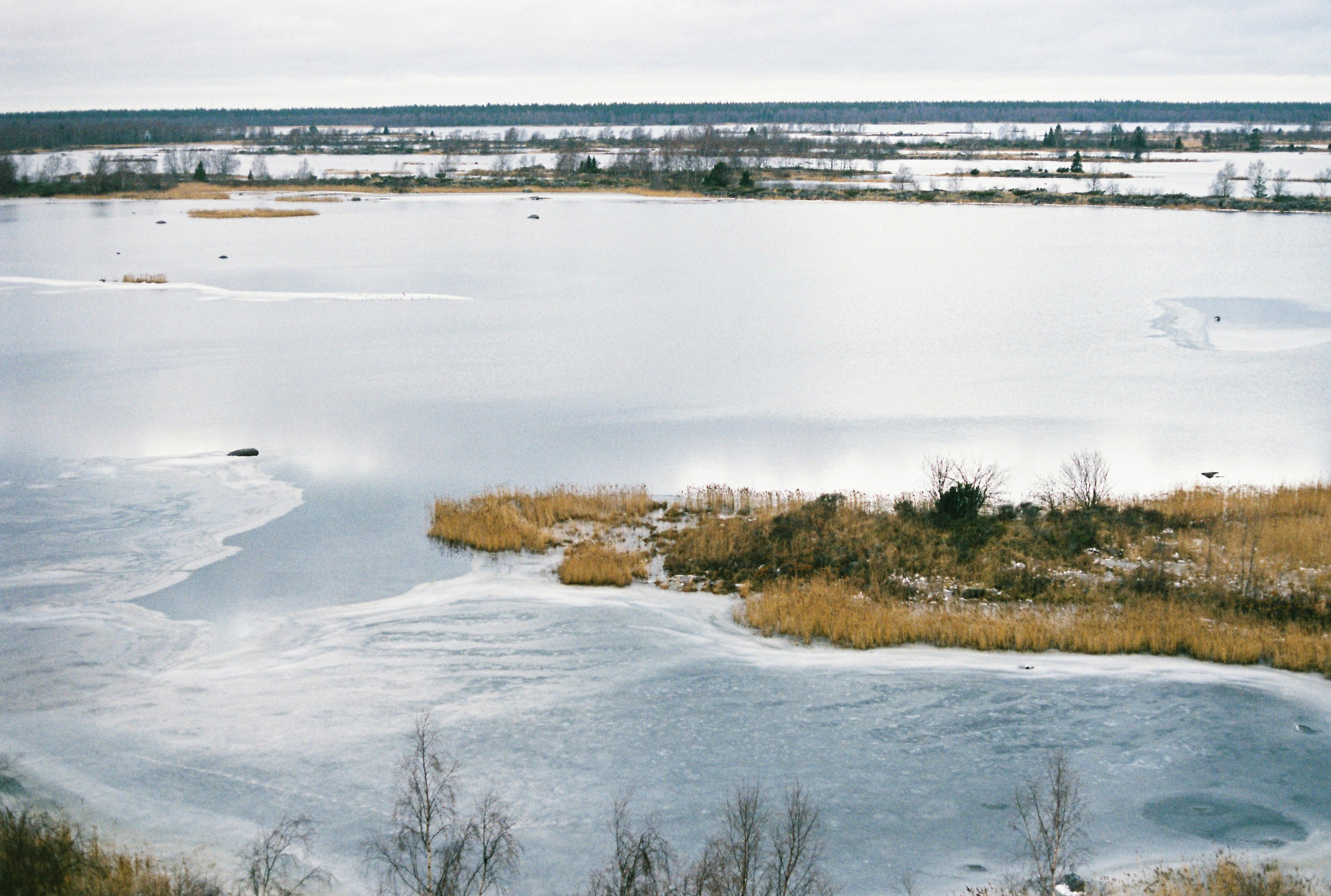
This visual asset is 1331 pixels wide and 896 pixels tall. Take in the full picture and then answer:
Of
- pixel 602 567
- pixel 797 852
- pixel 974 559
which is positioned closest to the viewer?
pixel 797 852

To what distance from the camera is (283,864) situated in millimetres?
7359

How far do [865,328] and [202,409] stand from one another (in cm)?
1608

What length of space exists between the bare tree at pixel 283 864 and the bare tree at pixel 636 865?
1840 mm

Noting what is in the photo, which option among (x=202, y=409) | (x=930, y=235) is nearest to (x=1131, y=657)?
(x=202, y=409)

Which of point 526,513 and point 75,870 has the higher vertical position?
point 526,513

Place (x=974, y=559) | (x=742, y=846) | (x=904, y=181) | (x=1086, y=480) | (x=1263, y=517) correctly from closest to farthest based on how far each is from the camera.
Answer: (x=742, y=846) → (x=974, y=559) → (x=1263, y=517) → (x=1086, y=480) → (x=904, y=181)

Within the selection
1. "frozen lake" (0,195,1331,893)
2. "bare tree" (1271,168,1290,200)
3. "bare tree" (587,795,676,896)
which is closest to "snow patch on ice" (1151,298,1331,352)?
"frozen lake" (0,195,1331,893)

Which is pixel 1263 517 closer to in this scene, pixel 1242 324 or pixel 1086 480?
pixel 1086 480

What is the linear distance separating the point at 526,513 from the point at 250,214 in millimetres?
50257

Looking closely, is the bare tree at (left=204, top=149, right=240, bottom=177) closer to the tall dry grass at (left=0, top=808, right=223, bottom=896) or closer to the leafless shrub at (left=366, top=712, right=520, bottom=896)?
the tall dry grass at (left=0, top=808, right=223, bottom=896)

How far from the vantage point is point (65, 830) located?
7402mm

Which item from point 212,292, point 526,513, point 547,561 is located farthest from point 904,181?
point 547,561

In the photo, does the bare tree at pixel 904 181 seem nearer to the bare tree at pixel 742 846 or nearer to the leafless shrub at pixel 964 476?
the leafless shrub at pixel 964 476

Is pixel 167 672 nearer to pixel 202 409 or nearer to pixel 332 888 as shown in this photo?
pixel 332 888
